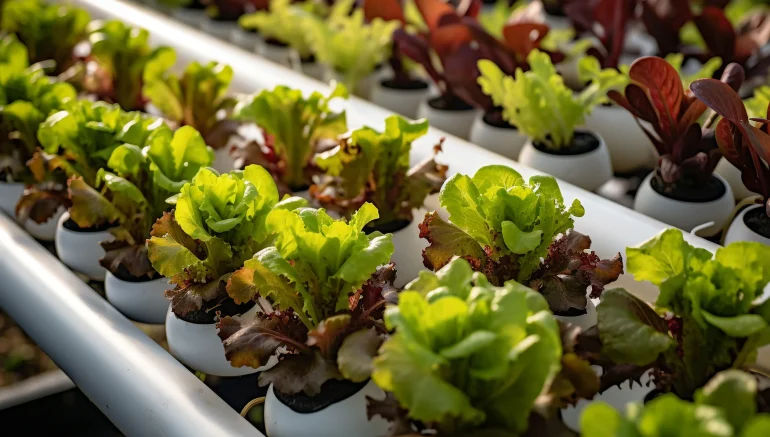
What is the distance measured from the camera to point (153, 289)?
3.44 ft

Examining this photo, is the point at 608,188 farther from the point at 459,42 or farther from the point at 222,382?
the point at 222,382

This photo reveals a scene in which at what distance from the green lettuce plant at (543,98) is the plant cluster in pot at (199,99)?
417mm

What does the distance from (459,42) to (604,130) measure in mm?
289

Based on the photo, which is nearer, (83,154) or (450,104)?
(83,154)

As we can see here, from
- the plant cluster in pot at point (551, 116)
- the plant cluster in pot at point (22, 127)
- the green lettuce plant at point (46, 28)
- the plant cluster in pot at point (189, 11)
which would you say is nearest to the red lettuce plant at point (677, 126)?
the plant cluster in pot at point (551, 116)

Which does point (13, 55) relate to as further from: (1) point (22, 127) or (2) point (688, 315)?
(2) point (688, 315)

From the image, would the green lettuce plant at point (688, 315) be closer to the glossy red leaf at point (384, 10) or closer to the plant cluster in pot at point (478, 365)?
the plant cluster in pot at point (478, 365)

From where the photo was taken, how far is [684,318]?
29.3 inches

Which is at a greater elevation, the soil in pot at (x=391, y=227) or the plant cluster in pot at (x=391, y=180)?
the plant cluster in pot at (x=391, y=180)

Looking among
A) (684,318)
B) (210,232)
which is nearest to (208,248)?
(210,232)

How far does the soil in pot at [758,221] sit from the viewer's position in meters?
0.99

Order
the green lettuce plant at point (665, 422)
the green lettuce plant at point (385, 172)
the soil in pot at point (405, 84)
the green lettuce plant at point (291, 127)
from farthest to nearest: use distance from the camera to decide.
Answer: the soil in pot at point (405, 84), the green lettuce plant at point (291, 127), the green lettuce plant at point (385, 172), the green lettuce plant at point (665, 422)

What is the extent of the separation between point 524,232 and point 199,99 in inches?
27.8

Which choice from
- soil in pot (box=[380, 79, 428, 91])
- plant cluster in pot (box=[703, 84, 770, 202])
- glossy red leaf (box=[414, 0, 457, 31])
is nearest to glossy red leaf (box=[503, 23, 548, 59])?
→ glossy red leaf (box=[414, 0, 457, 31])
